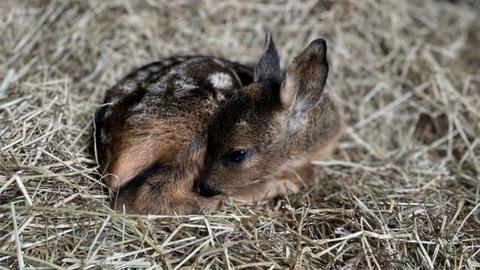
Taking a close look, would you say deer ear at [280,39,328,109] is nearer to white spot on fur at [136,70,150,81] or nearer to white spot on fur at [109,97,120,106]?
white spot on fur at [136,70,150,81]

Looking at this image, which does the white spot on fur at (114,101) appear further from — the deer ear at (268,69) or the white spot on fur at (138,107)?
the deer ear at (268,69)

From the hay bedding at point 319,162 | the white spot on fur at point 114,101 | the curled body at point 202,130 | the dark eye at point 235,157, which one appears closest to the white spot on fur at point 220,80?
the curled body at point 202,130

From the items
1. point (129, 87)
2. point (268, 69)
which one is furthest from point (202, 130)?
point (268, 69)

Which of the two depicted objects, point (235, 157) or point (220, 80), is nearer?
point (235, 157)

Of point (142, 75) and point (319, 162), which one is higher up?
point (142, 75)

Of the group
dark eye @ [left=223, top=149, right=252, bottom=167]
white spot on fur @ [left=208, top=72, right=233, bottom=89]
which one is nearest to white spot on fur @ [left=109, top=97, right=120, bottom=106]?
white spot on fur @ [left=208, top=72, right=233, bottom=89]

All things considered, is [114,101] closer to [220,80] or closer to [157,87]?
[157,87]

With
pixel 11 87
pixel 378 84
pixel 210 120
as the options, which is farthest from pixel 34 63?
pixel 378 84

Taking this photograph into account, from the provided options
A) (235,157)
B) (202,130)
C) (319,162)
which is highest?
(202,130)
